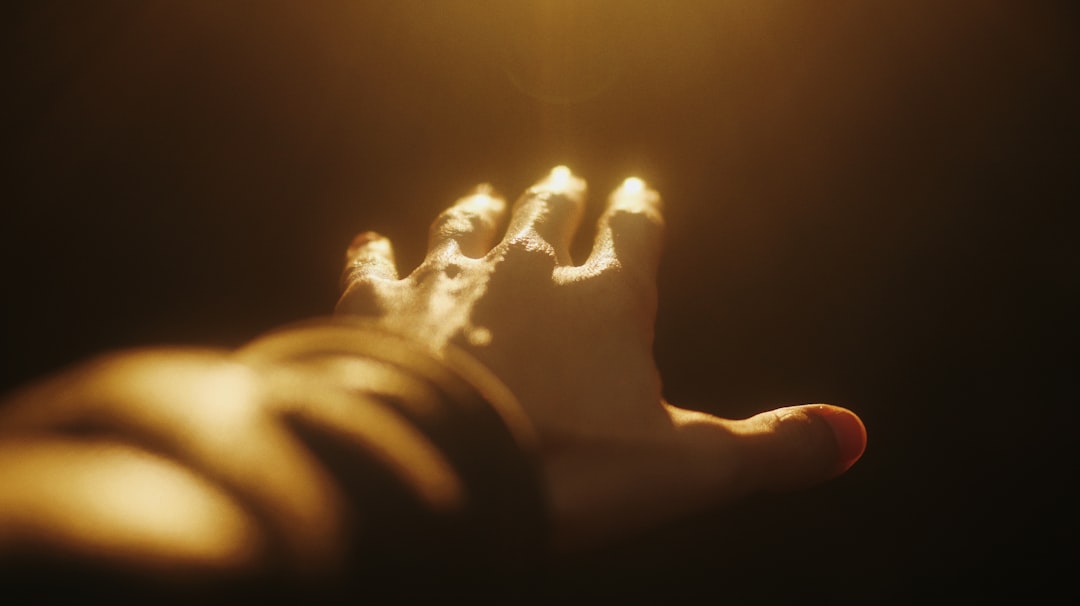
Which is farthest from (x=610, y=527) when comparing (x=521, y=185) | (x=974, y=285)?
(x=974, y=285)

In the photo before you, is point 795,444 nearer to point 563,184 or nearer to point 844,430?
point 844,430

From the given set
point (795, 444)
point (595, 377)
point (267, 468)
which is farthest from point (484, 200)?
point (267, 468)

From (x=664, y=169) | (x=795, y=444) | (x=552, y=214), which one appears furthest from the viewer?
(x=664, y=169)

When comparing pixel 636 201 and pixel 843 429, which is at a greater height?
pixel 636 201

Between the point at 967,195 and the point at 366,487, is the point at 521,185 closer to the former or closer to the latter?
the point at 967,195

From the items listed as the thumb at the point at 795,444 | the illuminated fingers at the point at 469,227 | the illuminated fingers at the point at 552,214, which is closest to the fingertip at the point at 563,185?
the illuminated fingers at the point at 552,214

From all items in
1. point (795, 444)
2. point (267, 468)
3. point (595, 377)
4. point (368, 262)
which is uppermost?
point (368, 262)

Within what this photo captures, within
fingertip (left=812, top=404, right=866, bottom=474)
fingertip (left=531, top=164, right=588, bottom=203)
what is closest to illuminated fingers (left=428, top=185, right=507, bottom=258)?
fingertip (left=531, top=164, right=588, bottom=203)
